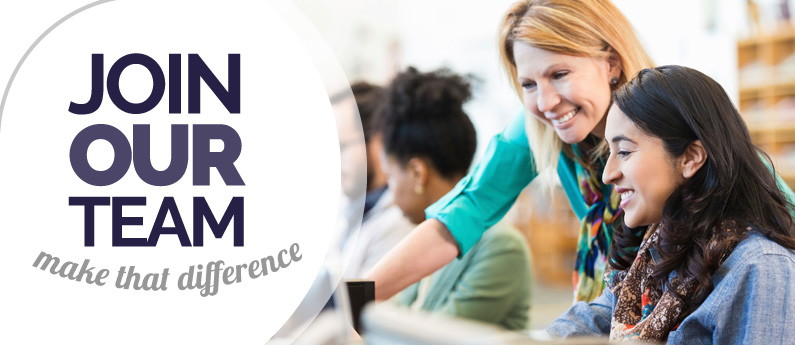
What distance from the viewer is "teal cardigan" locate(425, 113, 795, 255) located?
1729 mm

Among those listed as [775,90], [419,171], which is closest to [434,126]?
[419,171]

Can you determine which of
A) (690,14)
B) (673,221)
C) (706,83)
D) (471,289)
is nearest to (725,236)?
(673,221)

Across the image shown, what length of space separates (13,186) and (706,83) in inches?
35.7

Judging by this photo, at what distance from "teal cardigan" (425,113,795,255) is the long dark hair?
50 cm

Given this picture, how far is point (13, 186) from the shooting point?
0.98 m

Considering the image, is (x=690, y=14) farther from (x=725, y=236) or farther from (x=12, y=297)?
(x=12, y=297)

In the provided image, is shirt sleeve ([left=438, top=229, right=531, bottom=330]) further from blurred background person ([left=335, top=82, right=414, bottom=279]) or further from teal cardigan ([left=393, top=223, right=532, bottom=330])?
blurred background person ([left=335, top=82, right=414, bottom=279])

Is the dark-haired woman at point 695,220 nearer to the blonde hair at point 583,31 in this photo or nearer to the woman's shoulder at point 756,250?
the woman's shoulder at point 756,250

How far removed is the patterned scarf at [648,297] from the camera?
1127 mm

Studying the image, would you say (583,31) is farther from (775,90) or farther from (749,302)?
(775,90)

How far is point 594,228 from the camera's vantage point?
160 cm

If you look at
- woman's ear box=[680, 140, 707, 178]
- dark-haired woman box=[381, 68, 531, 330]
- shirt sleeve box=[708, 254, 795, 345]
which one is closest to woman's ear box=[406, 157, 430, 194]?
dark-haired woman box=[381, 68, 531, 330]

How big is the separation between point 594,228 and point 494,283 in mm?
660

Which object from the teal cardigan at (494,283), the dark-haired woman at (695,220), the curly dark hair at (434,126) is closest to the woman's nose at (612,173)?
the dark-haired woman at (695,220)
